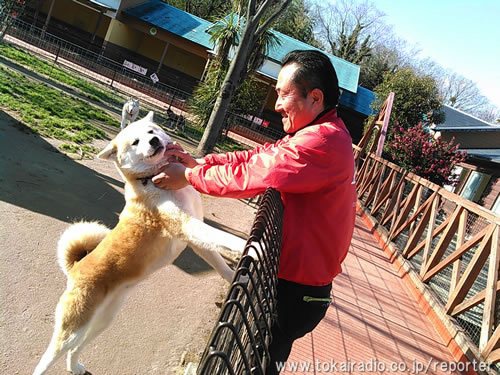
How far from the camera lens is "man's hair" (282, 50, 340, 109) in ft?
6.64

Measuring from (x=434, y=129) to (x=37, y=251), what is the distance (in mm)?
20319

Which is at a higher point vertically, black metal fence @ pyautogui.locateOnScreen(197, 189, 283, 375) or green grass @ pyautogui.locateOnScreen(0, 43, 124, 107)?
black metal fence @ pyautogui.locateOnScreen(197, 189, 283, 375)

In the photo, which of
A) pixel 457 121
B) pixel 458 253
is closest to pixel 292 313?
pixel 458 253

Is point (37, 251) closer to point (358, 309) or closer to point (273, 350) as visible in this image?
point (273, 350)

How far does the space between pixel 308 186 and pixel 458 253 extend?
4.56m

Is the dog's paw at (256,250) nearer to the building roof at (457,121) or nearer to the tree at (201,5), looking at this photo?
the building roof at (457,121)

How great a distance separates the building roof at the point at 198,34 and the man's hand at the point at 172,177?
24321 millimetres

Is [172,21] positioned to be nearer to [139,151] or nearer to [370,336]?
[370,336]

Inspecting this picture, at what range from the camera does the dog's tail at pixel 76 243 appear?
2.94 metres

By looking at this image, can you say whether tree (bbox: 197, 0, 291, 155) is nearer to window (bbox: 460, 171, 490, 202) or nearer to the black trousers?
the black trousers

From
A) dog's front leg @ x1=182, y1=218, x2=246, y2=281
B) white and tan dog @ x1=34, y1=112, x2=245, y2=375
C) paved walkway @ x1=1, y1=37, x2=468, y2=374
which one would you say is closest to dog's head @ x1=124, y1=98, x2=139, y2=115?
paved walkway @ x1=1, y1=37, x2=468, y2=374

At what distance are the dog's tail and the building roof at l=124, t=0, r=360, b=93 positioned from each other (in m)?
24.0

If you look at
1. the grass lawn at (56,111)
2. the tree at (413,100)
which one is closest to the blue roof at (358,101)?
the tree at (413,100)

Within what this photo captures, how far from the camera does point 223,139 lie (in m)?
17.6
